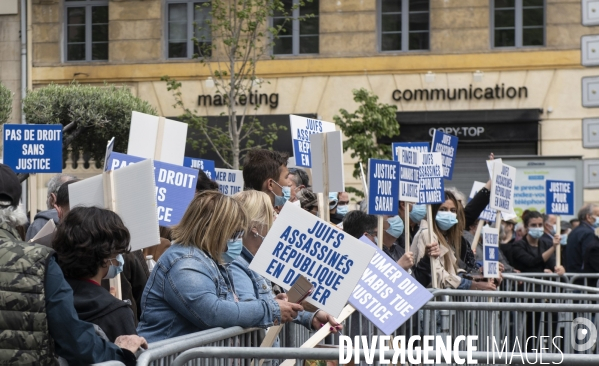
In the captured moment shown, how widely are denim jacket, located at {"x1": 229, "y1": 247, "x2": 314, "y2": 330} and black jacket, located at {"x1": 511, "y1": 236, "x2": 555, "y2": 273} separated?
26.6 feet

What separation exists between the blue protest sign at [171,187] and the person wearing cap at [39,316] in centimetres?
A: 324

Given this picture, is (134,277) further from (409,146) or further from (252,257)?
(409,146)

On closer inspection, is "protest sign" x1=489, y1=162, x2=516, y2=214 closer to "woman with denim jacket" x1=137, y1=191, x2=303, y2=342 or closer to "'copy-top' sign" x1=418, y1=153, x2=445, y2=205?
"'copy-top' sign" x1=418, y1=153, x2=445, y2=205

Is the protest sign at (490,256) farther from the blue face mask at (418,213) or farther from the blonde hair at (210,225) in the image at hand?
the blonde hair at (210,225)

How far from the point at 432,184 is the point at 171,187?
278cm

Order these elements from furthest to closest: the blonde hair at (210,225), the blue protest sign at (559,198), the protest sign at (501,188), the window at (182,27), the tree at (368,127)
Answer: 1. the window at (182,27)
2. the tree at (368,127)
3. the blue protest sign at (559,198)
4. the protest sign at (501,188)
5. the blonde hair at (210,225)

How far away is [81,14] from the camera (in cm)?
2633

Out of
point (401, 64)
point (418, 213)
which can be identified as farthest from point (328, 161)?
point (401, 64)

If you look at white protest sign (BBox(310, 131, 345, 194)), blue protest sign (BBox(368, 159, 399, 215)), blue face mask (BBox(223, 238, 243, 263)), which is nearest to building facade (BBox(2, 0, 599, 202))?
blue protest sign (BBox(368, 159, 399, 215))

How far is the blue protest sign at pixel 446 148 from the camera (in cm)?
1028

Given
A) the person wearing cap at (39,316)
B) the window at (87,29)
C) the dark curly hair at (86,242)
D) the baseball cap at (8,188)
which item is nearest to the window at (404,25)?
the window at (87,29)

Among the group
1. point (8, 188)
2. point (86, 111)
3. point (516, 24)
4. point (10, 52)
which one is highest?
point (516, 24)

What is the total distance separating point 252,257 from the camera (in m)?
5.69

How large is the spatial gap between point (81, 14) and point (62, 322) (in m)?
23.5
